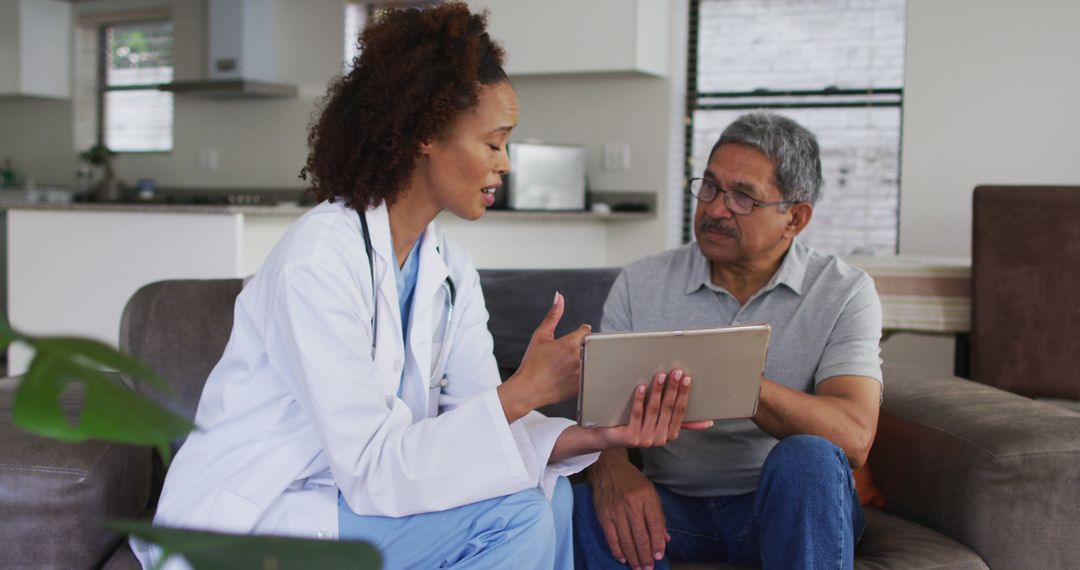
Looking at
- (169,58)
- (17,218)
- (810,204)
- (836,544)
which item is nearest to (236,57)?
(169,58)

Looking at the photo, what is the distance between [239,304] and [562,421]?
510 millimetres

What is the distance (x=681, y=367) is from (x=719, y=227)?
52cm

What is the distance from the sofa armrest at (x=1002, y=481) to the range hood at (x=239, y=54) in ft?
15.1

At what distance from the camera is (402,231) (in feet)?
5.34

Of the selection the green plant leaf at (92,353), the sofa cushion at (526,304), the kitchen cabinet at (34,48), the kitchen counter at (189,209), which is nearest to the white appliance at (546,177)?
the kitchen counter at (189,209)

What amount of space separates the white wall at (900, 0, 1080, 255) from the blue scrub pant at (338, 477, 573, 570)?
132 inches

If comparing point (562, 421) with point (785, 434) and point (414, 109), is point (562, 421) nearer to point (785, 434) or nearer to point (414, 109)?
point (785, 434)

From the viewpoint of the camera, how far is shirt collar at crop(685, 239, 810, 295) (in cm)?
190

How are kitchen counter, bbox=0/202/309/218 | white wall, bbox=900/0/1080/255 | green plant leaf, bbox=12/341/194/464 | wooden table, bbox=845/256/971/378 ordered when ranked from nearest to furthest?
green plant leaf, bbox=12/341/194/464
wooden table, bbox=845/256/971/378
kitchen counter, bbox=0/202/309/218
white wall, bbox=900/0/1080/255

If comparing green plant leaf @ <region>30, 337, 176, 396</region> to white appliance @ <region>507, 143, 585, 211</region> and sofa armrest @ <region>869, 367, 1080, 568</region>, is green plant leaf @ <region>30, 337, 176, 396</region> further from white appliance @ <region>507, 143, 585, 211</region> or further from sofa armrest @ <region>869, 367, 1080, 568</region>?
white appliance @ <region>507, 143, 585, 211</region>

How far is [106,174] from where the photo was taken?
6242mm

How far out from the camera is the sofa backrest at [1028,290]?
2816mm

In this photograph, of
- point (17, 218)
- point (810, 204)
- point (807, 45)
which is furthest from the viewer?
point (807, 45)

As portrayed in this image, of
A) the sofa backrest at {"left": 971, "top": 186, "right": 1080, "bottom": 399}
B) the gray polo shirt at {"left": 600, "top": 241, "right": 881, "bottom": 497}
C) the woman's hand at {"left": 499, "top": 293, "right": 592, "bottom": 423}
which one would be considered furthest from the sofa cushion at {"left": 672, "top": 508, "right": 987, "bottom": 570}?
the sofa backrest at {"left": 971, "top": 186, "right": 1080, "bottom": 399}
